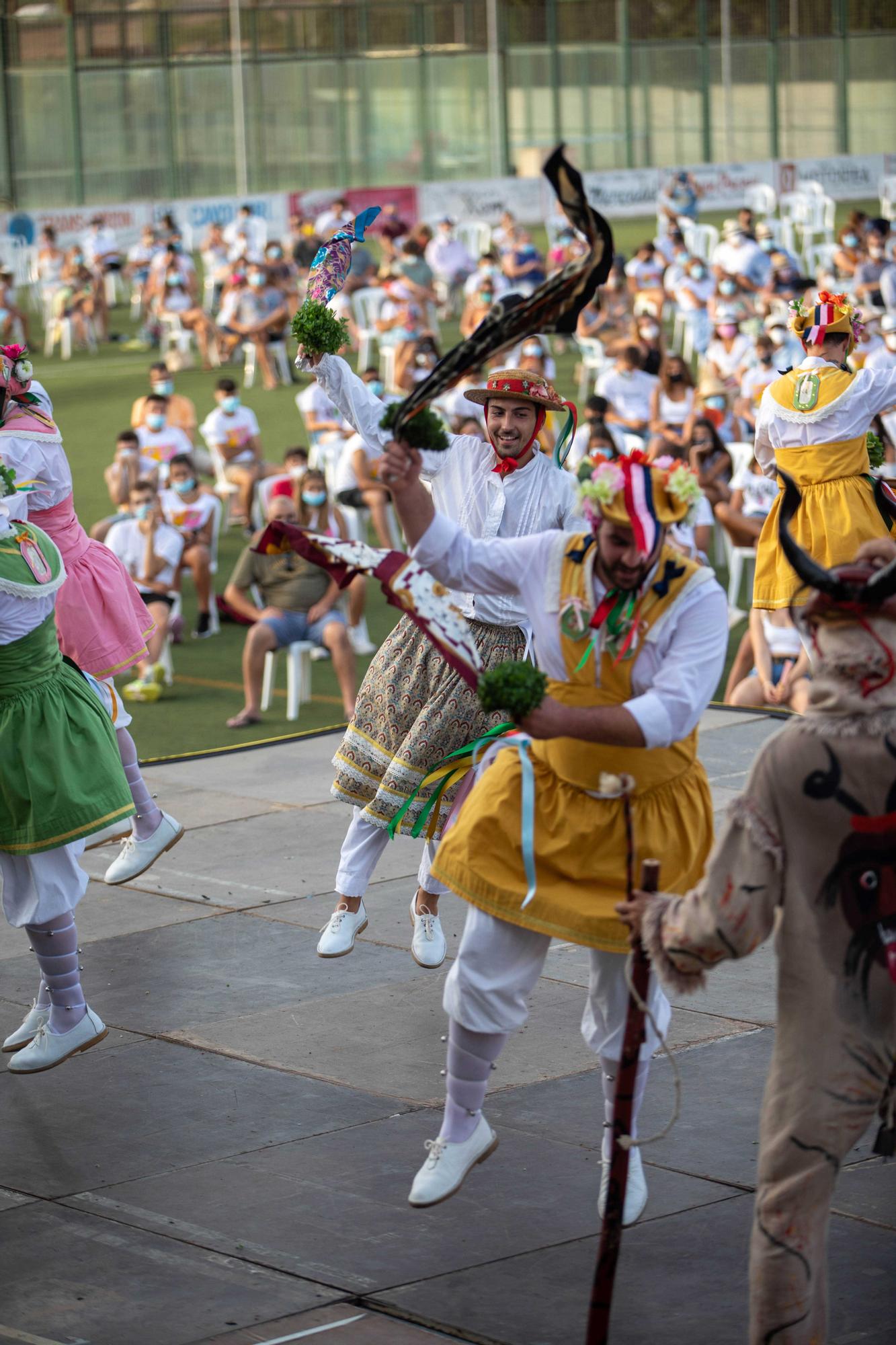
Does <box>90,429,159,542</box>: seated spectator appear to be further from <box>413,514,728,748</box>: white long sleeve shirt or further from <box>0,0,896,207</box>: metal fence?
<box>0,0,896,207</box>: metal fence

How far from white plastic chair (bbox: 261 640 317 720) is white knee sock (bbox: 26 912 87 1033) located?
18.3ft

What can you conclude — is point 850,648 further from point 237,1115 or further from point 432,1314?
point 237,1115

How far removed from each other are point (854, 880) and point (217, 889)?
14.0 ft

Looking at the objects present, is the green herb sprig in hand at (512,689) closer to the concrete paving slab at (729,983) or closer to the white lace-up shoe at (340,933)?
the concrete paving slab at (729,983)

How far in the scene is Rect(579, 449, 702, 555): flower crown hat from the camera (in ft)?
13.8

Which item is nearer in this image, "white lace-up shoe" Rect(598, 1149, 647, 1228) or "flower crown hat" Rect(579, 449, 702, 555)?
"flower crown hat" Rect(579, 449, 702, 555)

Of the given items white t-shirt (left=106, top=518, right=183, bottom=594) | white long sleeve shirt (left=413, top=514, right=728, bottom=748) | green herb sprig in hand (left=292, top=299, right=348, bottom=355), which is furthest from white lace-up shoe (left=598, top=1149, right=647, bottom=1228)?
white t-shirt (left=106, top=518, right=183, bottom=594)

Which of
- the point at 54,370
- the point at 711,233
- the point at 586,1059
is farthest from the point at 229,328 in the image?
the point at 586,1059

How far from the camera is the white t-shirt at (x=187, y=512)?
44.3ft

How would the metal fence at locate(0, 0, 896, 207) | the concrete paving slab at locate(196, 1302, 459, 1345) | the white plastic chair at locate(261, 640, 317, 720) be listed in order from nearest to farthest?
the concrete paving slab at locate(196, 1302, 459, 1345) < the white plastic chair at locate(261, 640, 317, 720) < the metal fence at locate(0, 0, 896, 207)

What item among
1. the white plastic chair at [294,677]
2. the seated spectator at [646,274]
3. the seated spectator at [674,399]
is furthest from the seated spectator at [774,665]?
the seated spectator at [646,274]

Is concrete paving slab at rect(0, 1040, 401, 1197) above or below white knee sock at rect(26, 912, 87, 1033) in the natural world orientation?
below

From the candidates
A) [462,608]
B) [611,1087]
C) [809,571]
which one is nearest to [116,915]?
[462,608]

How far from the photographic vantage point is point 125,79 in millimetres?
37938
